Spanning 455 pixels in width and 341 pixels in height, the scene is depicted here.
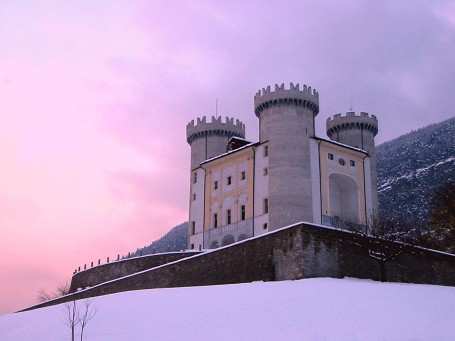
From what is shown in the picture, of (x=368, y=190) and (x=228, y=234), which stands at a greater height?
(x=368, y=190)

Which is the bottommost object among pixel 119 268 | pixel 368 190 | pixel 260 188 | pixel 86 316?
pixel 86 316

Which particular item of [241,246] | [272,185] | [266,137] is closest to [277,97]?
[266,137]

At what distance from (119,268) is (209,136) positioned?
19.2m

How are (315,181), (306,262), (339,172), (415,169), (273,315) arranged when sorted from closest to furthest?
(273,315) < (306,262) < (315,181) < (339,172) < (415,169)

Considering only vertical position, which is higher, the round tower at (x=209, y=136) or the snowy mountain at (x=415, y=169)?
the snowy mountain at (x=415, y=169)

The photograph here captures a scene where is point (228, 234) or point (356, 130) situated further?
point (356, 130)

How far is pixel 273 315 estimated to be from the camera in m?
28.0

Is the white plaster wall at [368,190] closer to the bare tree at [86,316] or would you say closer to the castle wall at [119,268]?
the castle wall at [119,268]

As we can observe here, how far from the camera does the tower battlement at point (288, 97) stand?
201ft

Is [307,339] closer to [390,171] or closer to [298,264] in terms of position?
[298,264]

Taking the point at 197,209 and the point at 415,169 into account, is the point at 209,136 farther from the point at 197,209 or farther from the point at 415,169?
the point at 415,169

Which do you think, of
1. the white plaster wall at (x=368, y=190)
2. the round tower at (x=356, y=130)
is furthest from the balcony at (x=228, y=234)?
the round tower at (x=356, y=130)

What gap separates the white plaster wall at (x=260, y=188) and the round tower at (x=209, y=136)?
28.7ft

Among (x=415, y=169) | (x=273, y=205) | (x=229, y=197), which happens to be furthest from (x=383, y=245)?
(x=415, y=169)
